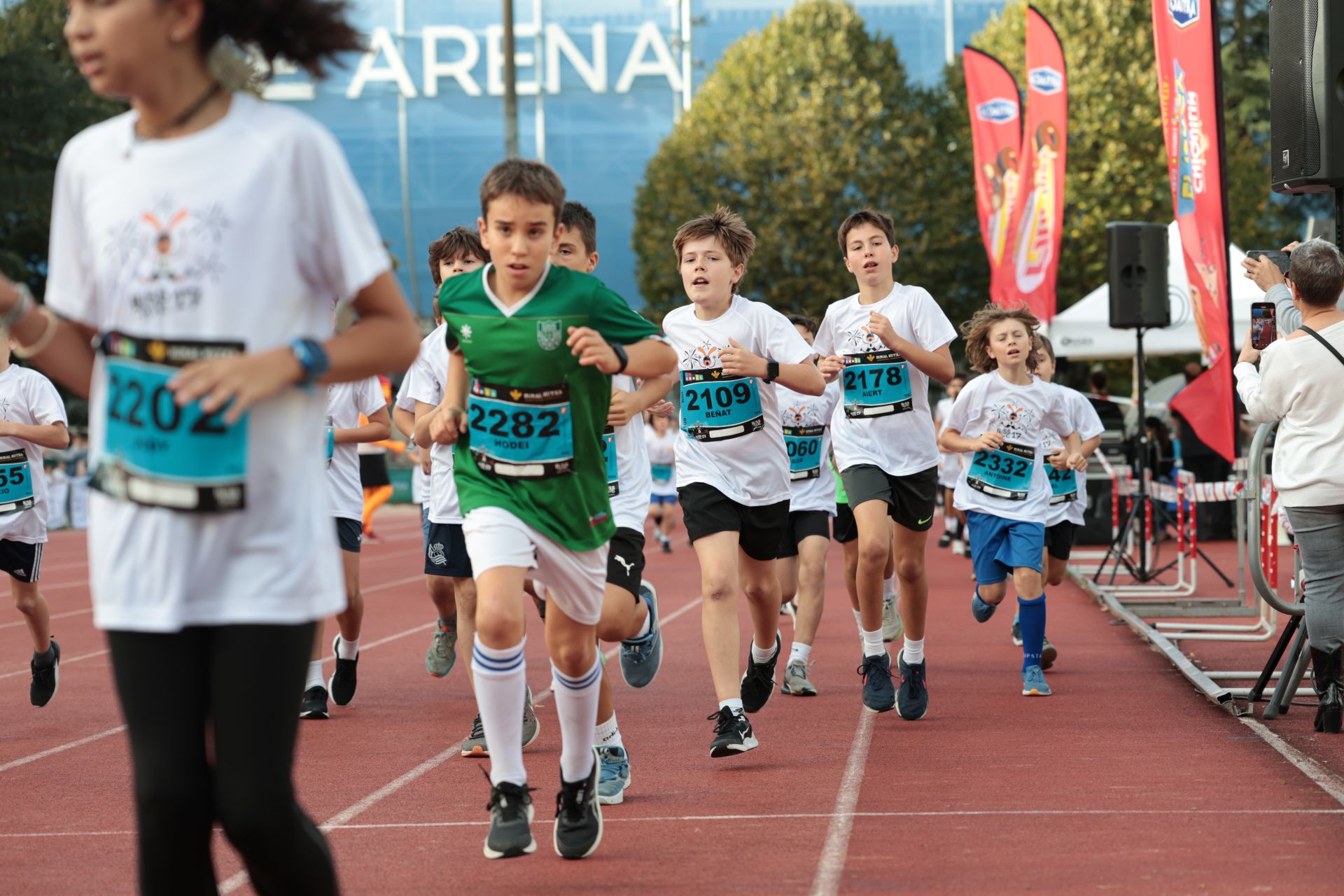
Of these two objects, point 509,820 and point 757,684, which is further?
point 757,684

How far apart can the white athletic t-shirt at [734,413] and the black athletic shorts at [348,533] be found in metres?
1.96

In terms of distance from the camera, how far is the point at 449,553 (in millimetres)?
7867

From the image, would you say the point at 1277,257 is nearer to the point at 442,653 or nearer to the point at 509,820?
the point at 442,653

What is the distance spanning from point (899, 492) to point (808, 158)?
33402mm

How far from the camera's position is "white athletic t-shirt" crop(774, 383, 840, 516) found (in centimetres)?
971

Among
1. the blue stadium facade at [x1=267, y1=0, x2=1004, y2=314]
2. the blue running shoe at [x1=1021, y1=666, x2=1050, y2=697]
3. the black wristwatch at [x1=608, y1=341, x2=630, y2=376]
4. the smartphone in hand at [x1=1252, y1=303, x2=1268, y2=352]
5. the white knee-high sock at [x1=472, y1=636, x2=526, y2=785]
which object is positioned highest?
the blue stadium facade at [x1=267, y1=0, x2=1004, y2=314]

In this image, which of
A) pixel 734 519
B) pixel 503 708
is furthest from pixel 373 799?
pixel 734 519

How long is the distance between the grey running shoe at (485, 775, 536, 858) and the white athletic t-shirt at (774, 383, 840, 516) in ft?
15.3

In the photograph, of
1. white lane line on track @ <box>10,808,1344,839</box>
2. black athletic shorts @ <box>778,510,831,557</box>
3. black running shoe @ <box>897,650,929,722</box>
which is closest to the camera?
white lane line on track @ <box>10,808,1344,839</box>

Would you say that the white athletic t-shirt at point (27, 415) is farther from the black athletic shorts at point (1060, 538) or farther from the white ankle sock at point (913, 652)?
the black athletic shorts at point (1060, 538)

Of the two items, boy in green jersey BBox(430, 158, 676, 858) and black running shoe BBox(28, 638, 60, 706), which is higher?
boy in green jersey BBox(430, 158, 676, 858)

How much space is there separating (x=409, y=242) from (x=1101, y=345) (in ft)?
128

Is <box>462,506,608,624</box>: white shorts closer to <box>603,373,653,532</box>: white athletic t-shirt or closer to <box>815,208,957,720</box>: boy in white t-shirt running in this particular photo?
<box>603,373,653,532</box>: white athletic t-shirt

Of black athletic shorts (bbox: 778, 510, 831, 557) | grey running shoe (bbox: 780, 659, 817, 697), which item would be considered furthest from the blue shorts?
grey running shoe (bbox: 780, 659, 817, 697)
